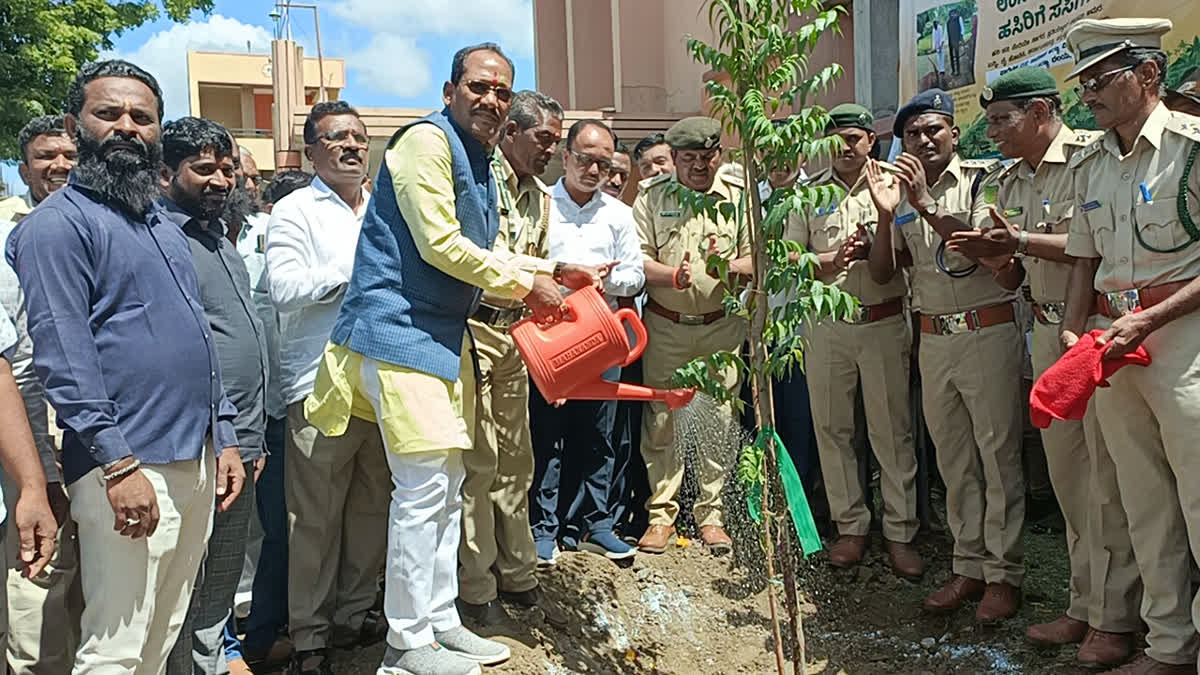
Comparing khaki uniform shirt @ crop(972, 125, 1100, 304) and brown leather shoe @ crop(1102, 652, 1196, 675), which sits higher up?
khaki uniform shirt @ crop(972, 125, 1100, 304)

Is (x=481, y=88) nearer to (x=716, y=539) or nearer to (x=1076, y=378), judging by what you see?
(x=1076, y=378)

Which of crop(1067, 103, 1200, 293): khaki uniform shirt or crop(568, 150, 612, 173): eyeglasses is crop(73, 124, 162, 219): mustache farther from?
crop(1067, 103, 1200, 293): khaki uniform shirt

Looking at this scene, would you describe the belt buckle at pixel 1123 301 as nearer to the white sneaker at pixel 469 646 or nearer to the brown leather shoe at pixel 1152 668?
the brown leather shoe at pixel 1152 668

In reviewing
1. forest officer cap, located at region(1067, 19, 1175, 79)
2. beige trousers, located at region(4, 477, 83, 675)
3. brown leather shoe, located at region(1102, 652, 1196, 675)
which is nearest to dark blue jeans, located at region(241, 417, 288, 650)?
beige trousers, located at region(4, 477, 83, 675)

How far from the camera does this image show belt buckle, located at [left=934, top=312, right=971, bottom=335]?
14.2 feet

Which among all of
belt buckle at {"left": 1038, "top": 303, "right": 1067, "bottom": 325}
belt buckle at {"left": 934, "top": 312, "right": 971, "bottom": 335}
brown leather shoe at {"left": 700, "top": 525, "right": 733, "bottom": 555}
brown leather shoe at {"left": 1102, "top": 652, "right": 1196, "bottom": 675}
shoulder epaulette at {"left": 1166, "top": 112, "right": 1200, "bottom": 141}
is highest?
shoulder epaulette at {"left": 1166, "top": 112, "right": 1200, "bottom": 141}

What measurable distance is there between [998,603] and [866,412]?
110 cm

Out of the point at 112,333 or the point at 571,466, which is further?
the point at 571,466

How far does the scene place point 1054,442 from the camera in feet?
13.3

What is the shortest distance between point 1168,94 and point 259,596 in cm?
425

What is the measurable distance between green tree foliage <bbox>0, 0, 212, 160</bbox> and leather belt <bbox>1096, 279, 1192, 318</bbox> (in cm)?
1145

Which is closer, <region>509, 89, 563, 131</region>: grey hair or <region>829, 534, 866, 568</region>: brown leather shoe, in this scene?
<region>509, 89, 563, 131</region>: grey hair

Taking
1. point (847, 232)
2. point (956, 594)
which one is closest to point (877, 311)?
point (847, 232)

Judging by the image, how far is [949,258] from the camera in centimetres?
434
